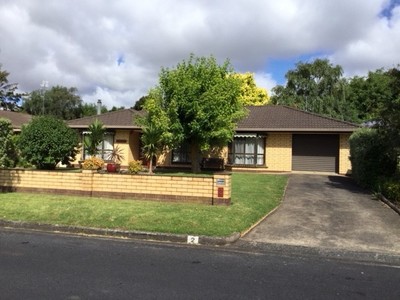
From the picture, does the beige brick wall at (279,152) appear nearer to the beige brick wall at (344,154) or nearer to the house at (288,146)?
the house at (288,146)

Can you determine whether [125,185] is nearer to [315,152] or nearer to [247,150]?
[247,150]

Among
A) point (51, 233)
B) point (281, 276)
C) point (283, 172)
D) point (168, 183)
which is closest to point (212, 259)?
point (281, 276)

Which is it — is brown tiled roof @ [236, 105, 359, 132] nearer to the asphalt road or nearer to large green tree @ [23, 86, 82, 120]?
the asphalt road

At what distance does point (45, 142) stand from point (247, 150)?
39.1ft

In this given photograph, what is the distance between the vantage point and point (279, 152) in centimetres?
2575

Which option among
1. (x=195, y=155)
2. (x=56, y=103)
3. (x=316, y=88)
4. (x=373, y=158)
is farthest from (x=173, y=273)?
(x=56, y=103)

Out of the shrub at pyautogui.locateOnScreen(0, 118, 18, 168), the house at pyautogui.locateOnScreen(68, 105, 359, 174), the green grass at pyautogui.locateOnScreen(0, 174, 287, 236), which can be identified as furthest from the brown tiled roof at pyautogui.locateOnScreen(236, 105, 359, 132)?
the green grass at pyautogui.locateOnScreen(0, 174, 287, 236)

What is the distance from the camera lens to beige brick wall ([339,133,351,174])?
24688 millimetres

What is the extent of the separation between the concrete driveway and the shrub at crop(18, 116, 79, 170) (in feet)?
34.1

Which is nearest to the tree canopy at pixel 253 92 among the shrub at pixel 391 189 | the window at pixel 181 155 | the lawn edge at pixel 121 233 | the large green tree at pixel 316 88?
the large green tree at pixel 316 88

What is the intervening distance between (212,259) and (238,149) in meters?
19.3

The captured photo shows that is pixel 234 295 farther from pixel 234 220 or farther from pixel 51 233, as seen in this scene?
pixel 51 233

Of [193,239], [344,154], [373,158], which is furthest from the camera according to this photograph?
[344,154]

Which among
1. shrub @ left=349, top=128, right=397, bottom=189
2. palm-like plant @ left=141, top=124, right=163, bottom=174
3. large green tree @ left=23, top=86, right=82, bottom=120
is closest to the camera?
shrub @ left=349, top=128, right=397, bottom=189
